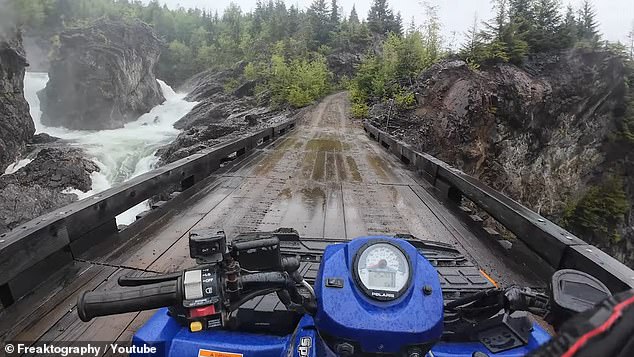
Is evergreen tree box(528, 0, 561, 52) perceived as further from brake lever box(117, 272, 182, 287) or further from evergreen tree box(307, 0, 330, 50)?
evergreen tree box(307, 0, 330, 50)

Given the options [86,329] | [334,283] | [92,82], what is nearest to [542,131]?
[334,283]

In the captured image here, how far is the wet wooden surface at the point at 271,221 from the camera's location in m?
2.13

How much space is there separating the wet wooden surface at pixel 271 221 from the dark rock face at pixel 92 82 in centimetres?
3418

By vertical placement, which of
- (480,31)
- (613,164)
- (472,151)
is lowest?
(613,164)

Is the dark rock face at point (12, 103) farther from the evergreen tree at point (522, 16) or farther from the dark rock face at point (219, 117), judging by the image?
the evergreen tree at point (522, 16)

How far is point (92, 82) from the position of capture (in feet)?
115

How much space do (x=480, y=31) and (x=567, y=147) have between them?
762cm

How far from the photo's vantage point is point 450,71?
51.5 feet

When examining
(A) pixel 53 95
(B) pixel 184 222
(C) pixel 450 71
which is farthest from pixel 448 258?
(A) pixel 53 95

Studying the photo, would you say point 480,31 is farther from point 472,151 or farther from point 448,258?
point 448,258

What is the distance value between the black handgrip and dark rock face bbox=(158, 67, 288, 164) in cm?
748

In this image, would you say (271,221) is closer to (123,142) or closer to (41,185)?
(41,185)

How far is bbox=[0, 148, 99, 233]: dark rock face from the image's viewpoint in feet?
32.2

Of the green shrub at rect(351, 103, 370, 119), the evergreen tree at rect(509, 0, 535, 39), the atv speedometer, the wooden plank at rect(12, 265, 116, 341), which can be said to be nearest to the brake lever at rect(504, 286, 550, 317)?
the atv speedometer
